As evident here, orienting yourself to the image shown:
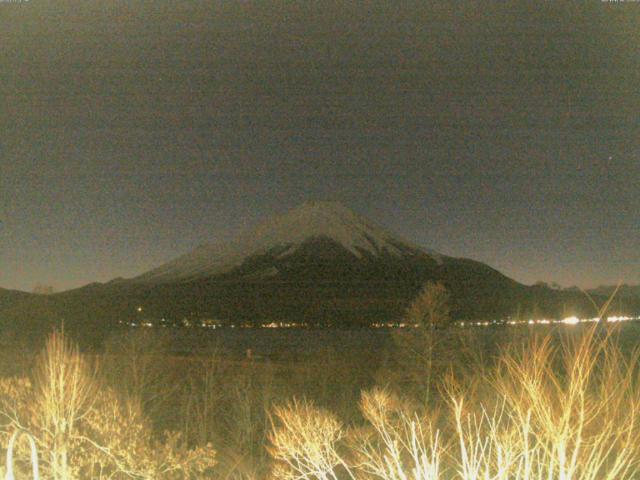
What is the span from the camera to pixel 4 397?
1371cm

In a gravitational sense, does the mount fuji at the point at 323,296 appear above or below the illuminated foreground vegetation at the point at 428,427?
above

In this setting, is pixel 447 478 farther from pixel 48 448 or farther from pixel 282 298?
pixel 282 298

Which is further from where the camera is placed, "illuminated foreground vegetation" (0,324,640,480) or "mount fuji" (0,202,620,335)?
"mount fuji" (0,202,620,335)

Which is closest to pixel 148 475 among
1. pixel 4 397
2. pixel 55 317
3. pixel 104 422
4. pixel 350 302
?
pixel 104 422

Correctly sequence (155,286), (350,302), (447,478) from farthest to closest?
1. (155,286)
2. (350,302)
3. (447,478)

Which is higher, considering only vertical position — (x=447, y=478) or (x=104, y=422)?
(x=104, y=422)

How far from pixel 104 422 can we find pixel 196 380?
4313 centimetres

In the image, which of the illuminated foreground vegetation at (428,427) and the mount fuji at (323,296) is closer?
the illuminated foreground vegetation at (428,427)

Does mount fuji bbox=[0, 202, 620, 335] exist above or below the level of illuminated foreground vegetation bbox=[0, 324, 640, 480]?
above

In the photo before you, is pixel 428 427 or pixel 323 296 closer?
pixel 428 427

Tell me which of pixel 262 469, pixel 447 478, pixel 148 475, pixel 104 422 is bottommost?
pixel 262 469

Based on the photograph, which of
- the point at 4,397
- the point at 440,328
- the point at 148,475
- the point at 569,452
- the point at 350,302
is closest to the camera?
the point at 569,452

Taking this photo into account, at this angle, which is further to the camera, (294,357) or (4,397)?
(294,357)

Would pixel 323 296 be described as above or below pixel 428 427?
above
